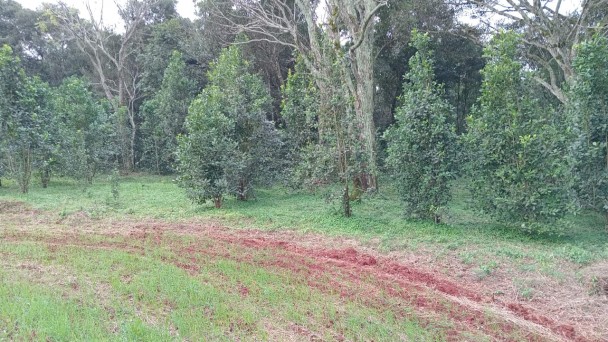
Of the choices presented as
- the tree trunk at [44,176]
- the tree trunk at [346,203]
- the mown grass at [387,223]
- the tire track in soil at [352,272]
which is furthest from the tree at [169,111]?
the tire track in soil at [352,272]

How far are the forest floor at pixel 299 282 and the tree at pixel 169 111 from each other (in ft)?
43.5

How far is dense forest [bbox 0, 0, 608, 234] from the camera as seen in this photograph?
29.5 feet

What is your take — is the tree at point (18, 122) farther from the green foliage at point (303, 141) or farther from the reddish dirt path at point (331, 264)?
the green foliage at point (303, 141)

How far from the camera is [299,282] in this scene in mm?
6043

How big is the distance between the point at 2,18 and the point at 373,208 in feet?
106

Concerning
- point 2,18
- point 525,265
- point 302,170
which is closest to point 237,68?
point 302,170

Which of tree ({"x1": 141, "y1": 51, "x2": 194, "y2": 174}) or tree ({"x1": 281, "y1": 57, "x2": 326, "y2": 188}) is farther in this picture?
tree ({"x1": 141, "y1": 51, "x2": 194, "y2": 174})

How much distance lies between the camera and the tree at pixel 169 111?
2278 centimetres

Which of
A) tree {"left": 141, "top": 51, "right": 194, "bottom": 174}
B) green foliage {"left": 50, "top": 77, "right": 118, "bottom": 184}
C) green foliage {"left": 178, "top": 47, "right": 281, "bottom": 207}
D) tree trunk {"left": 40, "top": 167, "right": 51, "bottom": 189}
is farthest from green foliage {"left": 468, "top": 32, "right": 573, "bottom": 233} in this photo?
tree {"left": 141, "top": 51, "right": 194, "bottom": 174}

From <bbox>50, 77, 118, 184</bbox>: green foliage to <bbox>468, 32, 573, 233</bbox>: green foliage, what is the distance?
14646mm

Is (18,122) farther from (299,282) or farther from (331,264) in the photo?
(299,282)

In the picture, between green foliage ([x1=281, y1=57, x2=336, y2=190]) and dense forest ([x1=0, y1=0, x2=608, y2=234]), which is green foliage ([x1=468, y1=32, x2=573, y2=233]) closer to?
dense forest ([x1=0, y1=0, x2=608, y2=234])

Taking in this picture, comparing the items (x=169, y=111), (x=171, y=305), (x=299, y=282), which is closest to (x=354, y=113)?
(x=299, y=282)

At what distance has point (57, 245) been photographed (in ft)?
25.0
